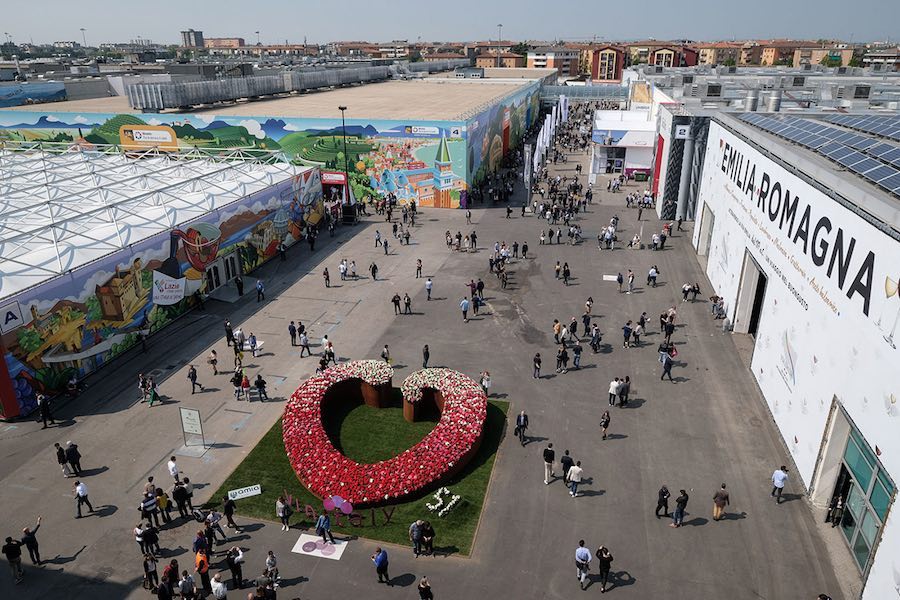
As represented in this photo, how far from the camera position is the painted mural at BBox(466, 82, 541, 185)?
47.8 metres

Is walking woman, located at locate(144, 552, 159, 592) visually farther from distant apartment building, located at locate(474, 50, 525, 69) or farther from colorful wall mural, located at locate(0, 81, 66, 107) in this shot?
distant apartment building, located at locate(474, 50, 525, 69)

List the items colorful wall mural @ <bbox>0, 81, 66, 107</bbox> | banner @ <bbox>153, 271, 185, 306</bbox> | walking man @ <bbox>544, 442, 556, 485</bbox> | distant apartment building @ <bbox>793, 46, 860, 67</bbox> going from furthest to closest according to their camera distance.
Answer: distant apartment building @ <bbox>793, 46, 860, 67</bbox> → colorful wall mural @ <bbox>0, 81, 66, 107</bbox> → banner @ <bbox>153, 271, 185, 306</bbox> → walking man @ <bbox>544, 442, 556, 485</bbox>

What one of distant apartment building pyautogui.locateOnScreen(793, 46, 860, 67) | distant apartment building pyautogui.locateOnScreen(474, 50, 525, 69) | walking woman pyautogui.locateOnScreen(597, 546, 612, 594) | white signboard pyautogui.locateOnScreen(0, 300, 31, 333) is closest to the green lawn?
walking woman pyautogui.locateOnScreen(597, 546, 612, 594)

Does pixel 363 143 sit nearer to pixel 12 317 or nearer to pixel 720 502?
pixel 12 317

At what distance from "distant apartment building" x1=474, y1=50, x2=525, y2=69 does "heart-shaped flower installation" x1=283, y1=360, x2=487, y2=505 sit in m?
171

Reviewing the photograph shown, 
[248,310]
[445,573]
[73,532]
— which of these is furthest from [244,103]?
[445,573]

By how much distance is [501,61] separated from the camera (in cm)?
17925

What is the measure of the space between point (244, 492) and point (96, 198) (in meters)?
21.7

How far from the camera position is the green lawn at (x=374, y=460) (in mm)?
15203

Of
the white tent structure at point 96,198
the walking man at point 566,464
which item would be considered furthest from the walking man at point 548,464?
the white tent structure at point 96,198

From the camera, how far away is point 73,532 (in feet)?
49.7

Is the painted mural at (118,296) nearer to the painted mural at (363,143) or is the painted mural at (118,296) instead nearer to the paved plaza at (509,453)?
the paved plaza at (509,453)

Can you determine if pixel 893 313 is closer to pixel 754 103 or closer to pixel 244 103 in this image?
pixel 754 103

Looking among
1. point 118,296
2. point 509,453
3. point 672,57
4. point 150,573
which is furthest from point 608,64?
point 150,573
